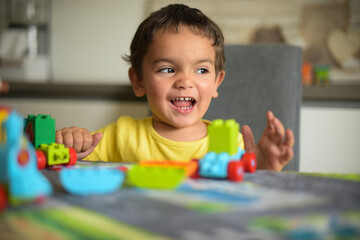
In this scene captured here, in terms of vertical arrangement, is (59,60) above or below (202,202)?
above

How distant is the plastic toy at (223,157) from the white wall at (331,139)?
130 cm

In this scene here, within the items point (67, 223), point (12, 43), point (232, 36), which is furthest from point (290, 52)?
point (12, 43)

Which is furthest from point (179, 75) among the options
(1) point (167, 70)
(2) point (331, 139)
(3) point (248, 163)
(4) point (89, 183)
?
(2) point (331, 139)

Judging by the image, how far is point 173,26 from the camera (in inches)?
38.9

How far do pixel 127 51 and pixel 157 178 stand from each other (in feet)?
5.61

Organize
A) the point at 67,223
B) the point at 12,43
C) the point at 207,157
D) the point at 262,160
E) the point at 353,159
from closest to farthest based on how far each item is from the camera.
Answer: the point at 67,223, the point at 207,157, the point at 262,160, the point at 353,159, the point at 12,43

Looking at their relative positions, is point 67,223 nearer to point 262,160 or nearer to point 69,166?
point 69,166

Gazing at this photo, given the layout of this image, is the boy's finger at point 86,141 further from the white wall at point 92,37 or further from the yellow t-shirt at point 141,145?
the white wall at point 92,37

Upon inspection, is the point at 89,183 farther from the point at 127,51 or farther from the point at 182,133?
the point at 127,51

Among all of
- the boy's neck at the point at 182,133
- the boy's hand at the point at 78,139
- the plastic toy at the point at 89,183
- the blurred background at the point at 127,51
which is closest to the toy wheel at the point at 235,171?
the plastic toy at the point at 89,183

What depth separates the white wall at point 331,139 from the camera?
181cm

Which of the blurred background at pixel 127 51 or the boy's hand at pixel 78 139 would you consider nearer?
the boy's hand at pixel 78 139

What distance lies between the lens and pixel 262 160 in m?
0.77

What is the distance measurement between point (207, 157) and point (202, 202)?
0.51 feet
